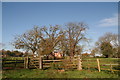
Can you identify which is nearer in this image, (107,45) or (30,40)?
(30,40)

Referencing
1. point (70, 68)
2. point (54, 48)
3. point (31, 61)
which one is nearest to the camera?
point (70, 68)

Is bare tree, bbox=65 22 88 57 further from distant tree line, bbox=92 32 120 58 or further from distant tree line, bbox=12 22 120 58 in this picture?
distant tree line, bbox=92 32 120 58

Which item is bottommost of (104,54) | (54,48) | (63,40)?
(104,54)

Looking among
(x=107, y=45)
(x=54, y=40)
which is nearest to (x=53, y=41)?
(x=54, y=40)

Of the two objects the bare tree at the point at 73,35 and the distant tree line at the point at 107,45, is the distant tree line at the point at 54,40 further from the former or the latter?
the distant tree line at the point at 107,45

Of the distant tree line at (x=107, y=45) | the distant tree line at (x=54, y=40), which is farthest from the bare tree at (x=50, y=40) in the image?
the distant tree line at (x=107, y=45)

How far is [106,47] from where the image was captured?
4550cm

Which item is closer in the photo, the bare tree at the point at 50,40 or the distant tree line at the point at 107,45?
the bare tree at the point at 50,40

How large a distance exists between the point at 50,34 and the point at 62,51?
4995 mm

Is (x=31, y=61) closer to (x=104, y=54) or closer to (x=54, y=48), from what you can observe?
(x=54, y=48)

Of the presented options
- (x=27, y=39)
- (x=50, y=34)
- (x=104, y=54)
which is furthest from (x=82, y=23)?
(x=104, y=54)

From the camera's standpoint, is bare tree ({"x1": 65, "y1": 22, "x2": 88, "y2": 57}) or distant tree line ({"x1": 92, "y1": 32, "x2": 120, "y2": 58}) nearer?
bare tree ({"x1": 65, "y1": 22, "x2": 88, "y2": 57})

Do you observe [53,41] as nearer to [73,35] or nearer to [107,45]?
[73,35]

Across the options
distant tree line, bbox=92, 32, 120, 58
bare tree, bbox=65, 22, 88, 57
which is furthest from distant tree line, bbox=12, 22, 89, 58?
distant tree line, bbox=92, 32, 120, 58
